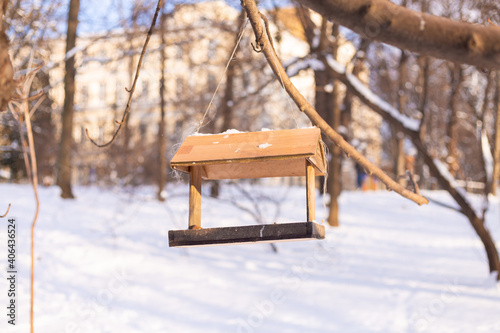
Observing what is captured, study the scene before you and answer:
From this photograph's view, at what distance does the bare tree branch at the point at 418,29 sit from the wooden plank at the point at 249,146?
2.16 ft

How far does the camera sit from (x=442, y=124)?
2655 cm

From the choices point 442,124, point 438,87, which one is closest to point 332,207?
point 438,87

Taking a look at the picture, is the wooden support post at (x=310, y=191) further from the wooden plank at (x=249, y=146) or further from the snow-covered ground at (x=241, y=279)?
the snow-covered ground at (x=241, y=279)

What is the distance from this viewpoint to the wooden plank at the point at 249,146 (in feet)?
7.68

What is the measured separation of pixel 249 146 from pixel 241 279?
4769 mm

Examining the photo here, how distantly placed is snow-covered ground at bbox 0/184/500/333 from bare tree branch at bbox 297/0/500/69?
13.5 feet

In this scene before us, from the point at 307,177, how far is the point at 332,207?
8.07m

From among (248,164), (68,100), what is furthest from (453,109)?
(248,164)

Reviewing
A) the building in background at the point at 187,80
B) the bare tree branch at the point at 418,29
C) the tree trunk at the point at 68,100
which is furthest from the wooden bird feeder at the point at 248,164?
the tree trunk at the point at 68,100

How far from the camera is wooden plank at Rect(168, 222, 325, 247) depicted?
2.25 metres

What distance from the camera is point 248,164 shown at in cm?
270

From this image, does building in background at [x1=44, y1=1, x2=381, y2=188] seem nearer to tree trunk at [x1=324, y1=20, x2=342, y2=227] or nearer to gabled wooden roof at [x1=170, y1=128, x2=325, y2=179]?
gabled wooden roof at [x1=170, y1=128, x2=325, y2=179]

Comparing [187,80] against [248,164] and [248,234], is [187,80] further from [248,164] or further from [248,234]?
[248,234]

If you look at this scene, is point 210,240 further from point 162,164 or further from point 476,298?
point 162,164
